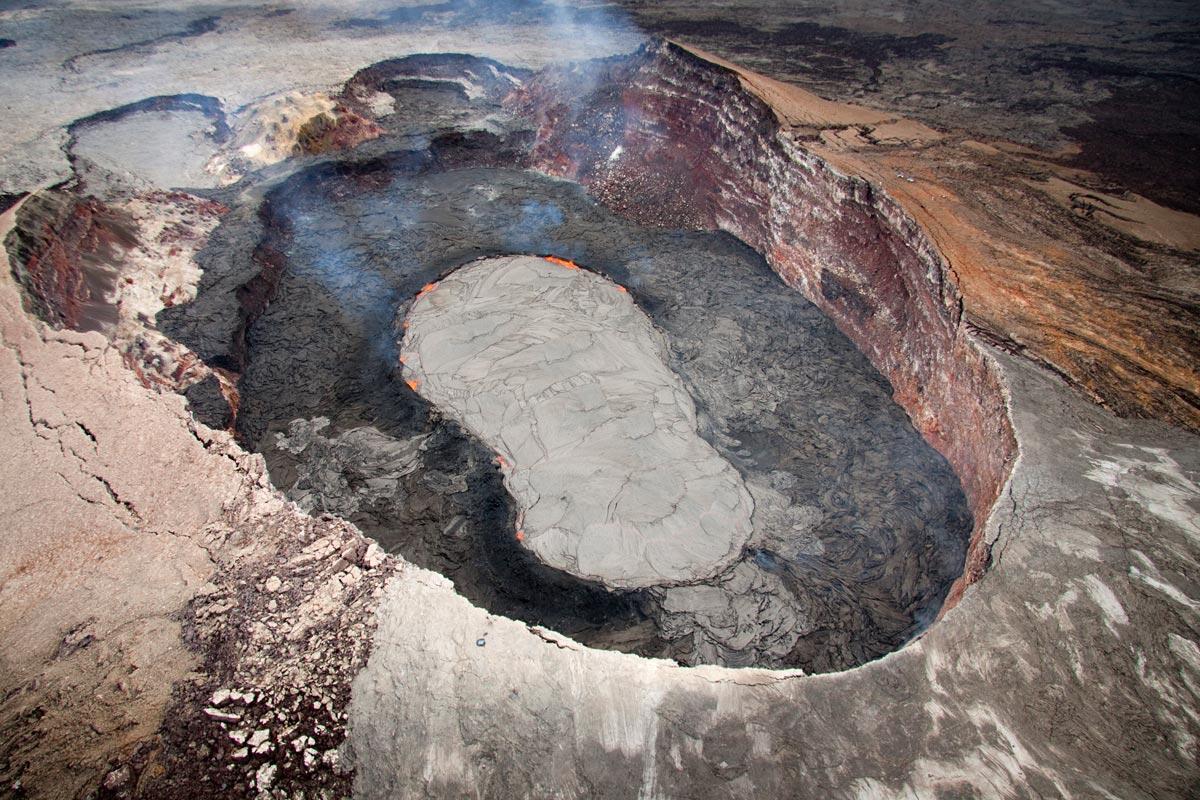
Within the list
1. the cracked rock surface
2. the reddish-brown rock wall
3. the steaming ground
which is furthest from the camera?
the reddish-brown rock wall

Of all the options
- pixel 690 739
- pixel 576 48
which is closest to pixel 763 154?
pixel 576 48

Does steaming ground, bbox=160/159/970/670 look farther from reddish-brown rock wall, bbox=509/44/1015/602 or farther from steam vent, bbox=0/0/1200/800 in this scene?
reddish-brown rock wall, bbox=509/44/1015/602

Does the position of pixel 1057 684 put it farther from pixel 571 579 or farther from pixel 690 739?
pixel 571 579

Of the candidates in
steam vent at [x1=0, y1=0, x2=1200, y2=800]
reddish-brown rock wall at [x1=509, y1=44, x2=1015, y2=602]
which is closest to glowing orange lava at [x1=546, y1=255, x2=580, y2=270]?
steam vent at [x1=0, y1=0, x2=1200, y2=800]

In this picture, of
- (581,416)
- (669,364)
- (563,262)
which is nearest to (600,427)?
(581,416)

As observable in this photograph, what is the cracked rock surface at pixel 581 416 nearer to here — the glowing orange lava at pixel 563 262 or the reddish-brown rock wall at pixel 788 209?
the glowing orange lava at pixel 563 262

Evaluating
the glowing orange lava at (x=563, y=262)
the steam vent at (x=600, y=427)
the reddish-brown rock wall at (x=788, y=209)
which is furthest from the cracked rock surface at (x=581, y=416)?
the reddish-brown rock wall at (x=788, y=209)
